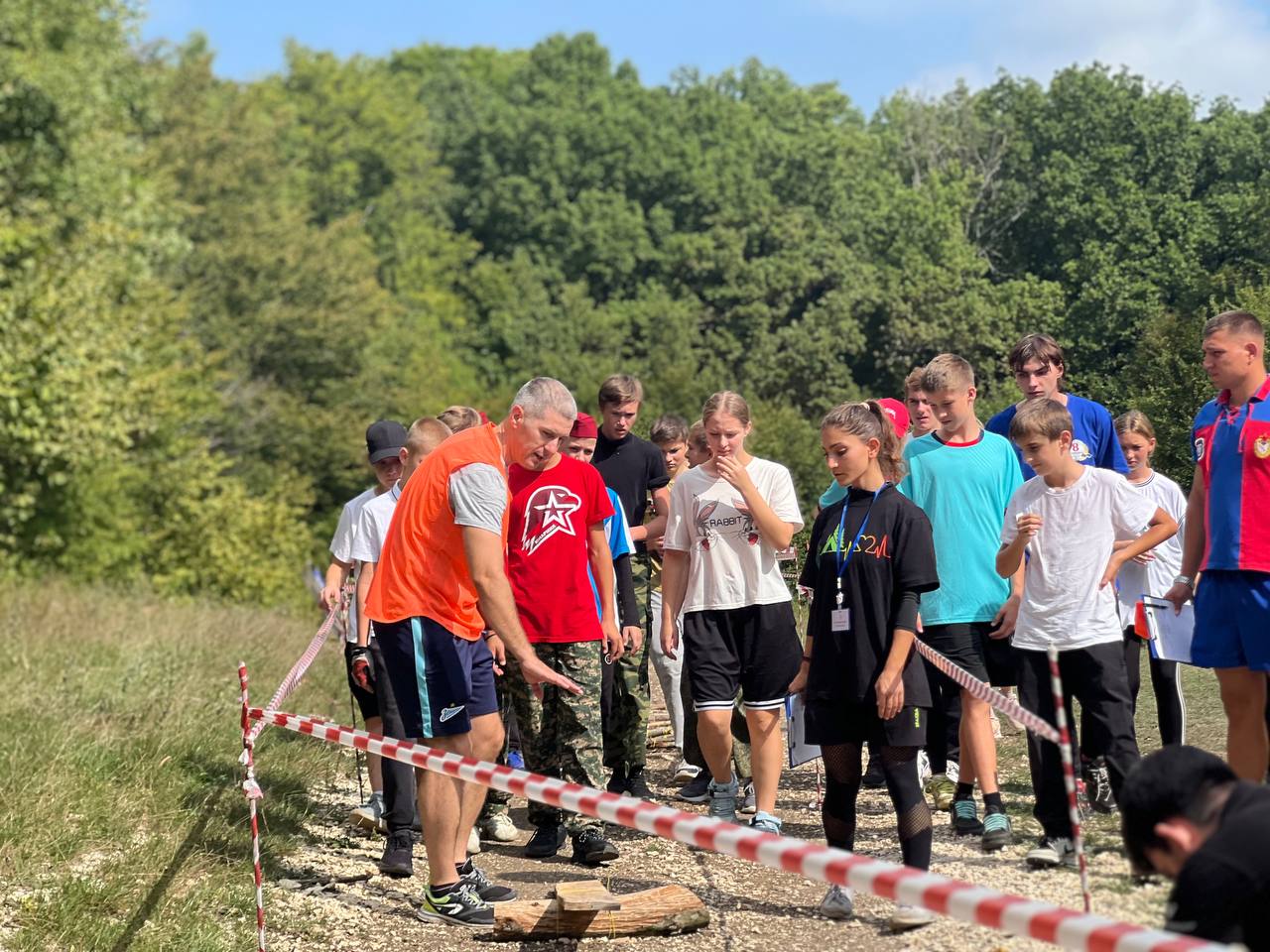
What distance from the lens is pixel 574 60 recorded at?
62844 mm

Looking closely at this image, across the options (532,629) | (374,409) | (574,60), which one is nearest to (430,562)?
(532,629)

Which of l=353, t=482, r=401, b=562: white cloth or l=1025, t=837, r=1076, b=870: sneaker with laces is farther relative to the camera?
l=353, t=482, r=401, b=562: white cloth

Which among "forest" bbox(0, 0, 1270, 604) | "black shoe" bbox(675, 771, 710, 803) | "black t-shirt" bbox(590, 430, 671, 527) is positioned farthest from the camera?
"forest" bbox(0, 0, 1270, 604)

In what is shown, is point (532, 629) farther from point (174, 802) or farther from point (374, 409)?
point (374, 409)

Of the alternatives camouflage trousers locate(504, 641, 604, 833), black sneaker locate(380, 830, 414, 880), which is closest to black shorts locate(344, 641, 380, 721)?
black sneaker locate(380, 830, 414, 880)

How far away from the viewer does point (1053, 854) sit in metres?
5.88

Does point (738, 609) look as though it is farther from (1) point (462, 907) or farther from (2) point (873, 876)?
(2) point (873, 876)

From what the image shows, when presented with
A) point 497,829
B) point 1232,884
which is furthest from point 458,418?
point 1232,884

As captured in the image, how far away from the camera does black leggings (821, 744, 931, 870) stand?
211 inches

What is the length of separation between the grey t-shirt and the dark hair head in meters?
3.13

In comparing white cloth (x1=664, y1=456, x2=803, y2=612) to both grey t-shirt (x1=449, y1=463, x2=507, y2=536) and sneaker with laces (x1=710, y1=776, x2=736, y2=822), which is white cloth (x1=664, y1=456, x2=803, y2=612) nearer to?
sneaker with laces (x1=710, y1=776, x2=736, y2=822)

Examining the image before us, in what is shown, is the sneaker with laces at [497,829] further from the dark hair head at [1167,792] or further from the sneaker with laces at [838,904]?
the dark hair head at [1167,792]

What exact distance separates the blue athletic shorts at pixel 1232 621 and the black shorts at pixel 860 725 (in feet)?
3.77

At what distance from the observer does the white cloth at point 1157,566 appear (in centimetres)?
739
